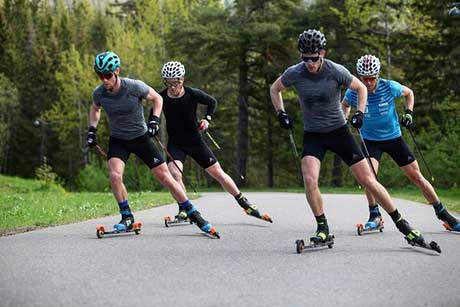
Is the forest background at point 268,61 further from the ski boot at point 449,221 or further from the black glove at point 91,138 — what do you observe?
the black glove at point 91,138

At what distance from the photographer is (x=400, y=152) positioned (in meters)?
9.45

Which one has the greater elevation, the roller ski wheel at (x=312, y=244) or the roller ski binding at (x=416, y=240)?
the roller ski binding at (x=416, y=240)

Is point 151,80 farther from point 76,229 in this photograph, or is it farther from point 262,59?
point 76,229

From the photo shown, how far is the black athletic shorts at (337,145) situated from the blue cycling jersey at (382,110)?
142 centimetres

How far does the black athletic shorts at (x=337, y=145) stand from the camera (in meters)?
7.98

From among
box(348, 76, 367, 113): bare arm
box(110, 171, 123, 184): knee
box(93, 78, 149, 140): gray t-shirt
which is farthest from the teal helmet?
box(348, 76, 367, 113): bare arm

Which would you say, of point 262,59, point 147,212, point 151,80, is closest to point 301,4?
point 262,59

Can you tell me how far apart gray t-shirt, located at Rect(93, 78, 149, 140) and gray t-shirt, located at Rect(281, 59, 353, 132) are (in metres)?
2.02

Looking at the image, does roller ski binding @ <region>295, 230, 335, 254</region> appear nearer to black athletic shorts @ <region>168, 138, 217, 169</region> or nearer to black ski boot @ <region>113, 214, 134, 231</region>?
black ski boot @ <region>113, 214, 134, 231</region>

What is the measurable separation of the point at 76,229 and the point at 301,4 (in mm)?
29493

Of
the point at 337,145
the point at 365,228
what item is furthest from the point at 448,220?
the point at 337,145

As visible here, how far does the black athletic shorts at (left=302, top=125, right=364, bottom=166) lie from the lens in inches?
314

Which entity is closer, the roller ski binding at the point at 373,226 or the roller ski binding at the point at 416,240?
the roller ski binding at the point at 416,240

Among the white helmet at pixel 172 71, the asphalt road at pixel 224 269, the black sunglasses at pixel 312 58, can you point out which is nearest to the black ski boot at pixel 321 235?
the asphalt road at pixel 224 269
